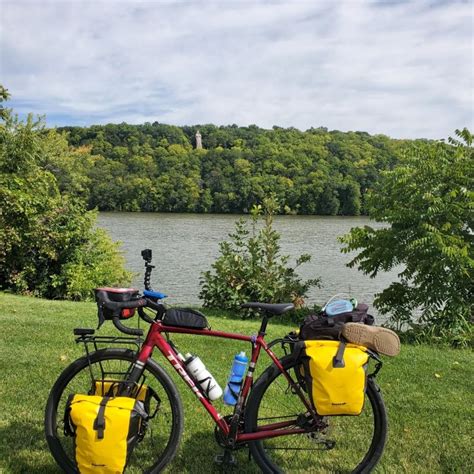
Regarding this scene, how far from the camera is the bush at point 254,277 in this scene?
9914 mm

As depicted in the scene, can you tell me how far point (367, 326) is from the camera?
2953mm

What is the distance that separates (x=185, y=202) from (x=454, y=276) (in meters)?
52.9

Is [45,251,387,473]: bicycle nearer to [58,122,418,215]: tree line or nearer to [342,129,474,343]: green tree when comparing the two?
[342,129,474,343]: green tree

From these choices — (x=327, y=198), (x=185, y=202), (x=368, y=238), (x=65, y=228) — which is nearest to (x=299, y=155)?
(x=327, y=198)

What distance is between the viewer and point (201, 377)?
312 cm

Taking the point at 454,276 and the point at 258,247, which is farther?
the point at 258,247

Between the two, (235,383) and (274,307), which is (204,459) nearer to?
(235,383)

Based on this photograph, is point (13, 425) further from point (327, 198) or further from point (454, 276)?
point (327, 198)

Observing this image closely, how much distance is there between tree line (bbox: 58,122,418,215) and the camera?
50.6 m

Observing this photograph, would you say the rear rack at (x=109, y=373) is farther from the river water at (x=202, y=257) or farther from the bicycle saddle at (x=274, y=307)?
the river water at (x=202, y=257)

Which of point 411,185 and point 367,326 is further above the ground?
point 411,185

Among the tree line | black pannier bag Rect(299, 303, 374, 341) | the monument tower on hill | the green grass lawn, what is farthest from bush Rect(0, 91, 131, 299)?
the monument tower on hill

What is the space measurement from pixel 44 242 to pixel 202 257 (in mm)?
12114

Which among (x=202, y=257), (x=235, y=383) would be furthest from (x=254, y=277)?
(x=202, y=257)
